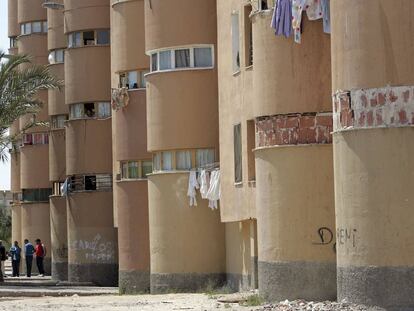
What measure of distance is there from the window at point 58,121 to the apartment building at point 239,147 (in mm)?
86

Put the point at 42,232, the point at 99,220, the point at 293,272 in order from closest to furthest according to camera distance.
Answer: the point at 293,272, the point at 99,220, the point at 42,232

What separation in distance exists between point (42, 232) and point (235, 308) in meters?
34.4

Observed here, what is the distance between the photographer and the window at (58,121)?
192 ft

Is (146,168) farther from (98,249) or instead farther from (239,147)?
(239,147)

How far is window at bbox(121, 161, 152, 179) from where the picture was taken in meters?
44.2

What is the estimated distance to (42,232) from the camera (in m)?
63.5

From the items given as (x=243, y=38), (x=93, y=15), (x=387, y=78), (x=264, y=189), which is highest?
(x=93, y=15)

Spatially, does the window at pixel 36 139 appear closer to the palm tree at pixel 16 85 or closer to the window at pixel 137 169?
the palm tree at pixel 16 85

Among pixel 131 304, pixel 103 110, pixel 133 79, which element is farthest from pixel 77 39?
pixel 131 304

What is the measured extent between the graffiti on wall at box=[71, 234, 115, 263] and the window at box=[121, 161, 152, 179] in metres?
7.60

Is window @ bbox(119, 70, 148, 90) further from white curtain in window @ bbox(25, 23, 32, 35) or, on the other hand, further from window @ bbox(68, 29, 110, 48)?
white curtain in window @ bbox(25, 23, 32, 35)

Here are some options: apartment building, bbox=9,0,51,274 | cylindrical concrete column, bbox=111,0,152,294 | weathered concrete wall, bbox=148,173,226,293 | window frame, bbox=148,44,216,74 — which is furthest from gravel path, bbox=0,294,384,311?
apartment building, bbox=9,0,51,274

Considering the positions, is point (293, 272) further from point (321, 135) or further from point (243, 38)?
point (243, 38)

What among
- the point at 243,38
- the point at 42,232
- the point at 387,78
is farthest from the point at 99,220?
the point at 387,78
